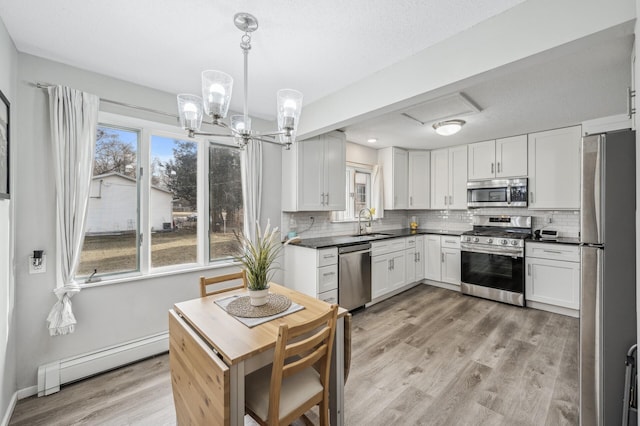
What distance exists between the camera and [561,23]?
1442 mm

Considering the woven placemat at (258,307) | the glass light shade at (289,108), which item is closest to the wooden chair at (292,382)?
the woven placemat at (258,307)

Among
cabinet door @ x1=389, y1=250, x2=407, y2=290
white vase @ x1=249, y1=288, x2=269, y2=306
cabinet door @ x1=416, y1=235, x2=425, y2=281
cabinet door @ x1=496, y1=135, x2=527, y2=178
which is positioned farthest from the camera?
cabinet door @ x1=416, y1=235, x2=425, y2=281

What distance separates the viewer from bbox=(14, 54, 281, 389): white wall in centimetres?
203

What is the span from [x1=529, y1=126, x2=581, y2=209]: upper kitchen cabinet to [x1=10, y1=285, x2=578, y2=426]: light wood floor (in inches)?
66.0

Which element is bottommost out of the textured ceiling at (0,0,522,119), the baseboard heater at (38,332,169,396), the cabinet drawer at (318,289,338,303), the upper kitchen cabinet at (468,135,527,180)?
the baseboard heater at (38,332,169,396)

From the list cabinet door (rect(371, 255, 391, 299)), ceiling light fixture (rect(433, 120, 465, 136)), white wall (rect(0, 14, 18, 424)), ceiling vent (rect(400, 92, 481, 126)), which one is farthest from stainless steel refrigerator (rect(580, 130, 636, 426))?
white wall (rect(0, 14, 18, 424))

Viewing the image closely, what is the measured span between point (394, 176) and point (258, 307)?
385cm

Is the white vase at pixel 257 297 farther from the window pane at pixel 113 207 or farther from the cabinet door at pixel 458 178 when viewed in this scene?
the cabinet door at pixel 458 178

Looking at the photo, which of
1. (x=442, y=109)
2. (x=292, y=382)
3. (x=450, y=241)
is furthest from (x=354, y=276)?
(x=442, y=109)

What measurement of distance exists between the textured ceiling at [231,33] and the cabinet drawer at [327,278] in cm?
209

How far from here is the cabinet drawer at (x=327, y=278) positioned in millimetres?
3240

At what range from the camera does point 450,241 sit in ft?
15.0

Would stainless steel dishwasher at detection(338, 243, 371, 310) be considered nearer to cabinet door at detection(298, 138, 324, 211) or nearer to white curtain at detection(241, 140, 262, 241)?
cabinet door at detection(298, 138, 324, 211)

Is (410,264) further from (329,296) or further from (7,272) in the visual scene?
(7,272)
